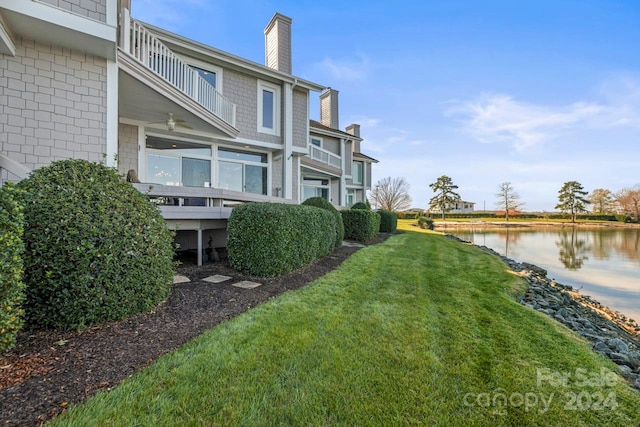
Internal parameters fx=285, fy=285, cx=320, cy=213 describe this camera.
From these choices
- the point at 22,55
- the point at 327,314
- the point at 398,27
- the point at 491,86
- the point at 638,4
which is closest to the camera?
the point at 327,314

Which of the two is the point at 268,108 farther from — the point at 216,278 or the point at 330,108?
the point at 330,108

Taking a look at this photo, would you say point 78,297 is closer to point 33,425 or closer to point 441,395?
point 33,425

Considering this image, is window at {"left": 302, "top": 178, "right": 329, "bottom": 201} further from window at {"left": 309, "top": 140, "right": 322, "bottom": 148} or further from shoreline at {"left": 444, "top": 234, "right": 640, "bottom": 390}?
shoreline at {"left": 444, "top": 234, "right": 640, "bottom": 390}

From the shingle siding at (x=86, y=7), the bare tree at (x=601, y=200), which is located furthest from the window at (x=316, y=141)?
the bare tree at (x=601, y=200)

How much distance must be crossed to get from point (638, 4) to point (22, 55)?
15566mm

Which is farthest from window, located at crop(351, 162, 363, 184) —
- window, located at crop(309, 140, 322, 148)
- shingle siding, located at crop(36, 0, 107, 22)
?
shingle siding, located at crop(36, 0, 107, 22)

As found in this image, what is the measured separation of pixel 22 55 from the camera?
15.3 ft

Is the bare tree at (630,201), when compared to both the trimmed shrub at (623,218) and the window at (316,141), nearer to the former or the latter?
the trimmed shrub at (623,218)

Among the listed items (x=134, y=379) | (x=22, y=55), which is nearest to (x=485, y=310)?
(x=134, y=379)

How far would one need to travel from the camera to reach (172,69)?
24.3 feet

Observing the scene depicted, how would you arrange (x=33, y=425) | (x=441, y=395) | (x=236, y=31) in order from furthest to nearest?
(x=236, y=31) < (x=441, y=395) < (x=33, y=425)

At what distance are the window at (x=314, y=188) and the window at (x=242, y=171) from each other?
6.05 metres

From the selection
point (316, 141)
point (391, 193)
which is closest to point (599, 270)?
point (316, 141)

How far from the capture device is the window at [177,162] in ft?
30.8
